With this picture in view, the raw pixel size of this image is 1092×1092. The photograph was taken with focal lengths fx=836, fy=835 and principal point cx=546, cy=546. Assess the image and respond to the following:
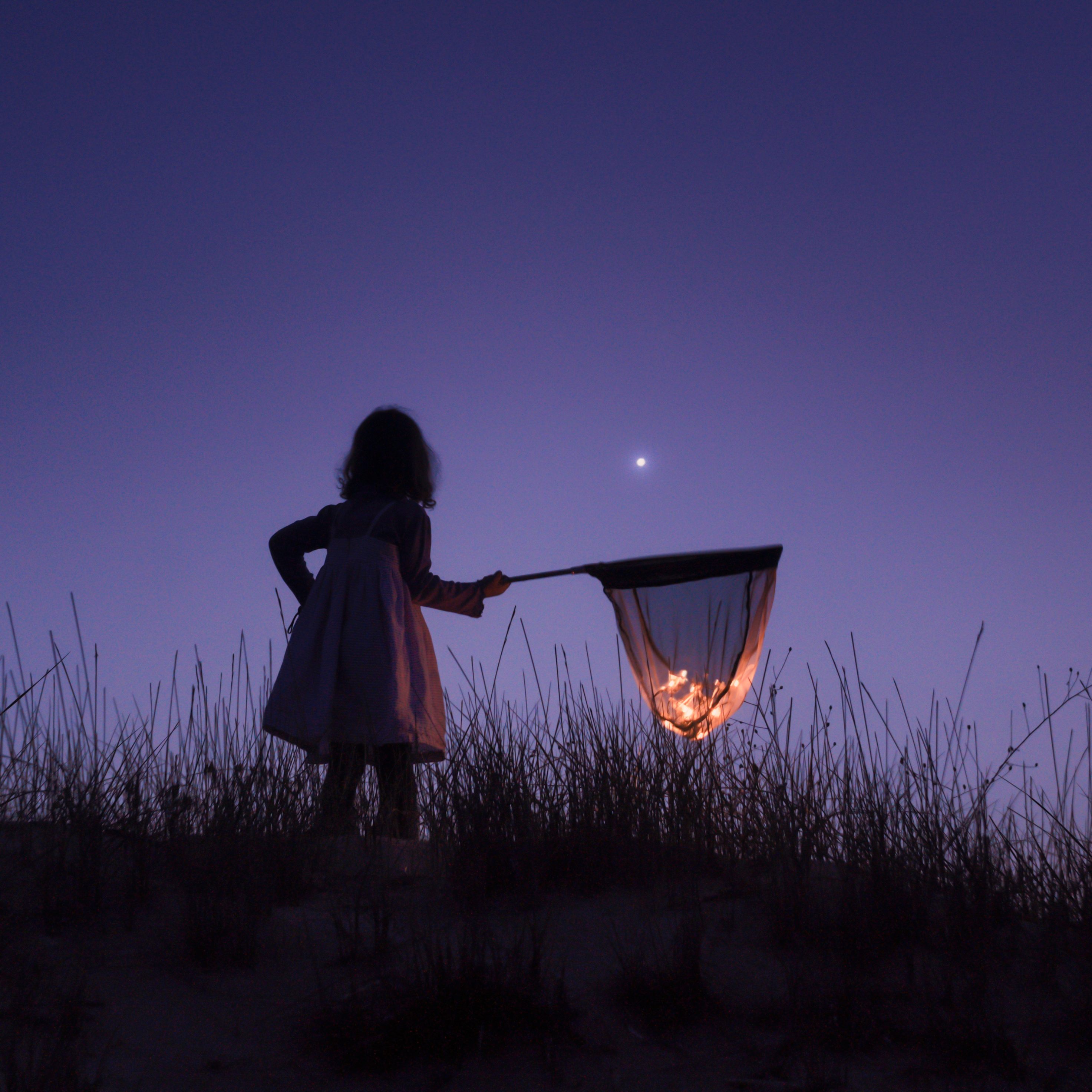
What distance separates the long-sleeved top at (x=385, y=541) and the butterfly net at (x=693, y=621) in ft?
2.17

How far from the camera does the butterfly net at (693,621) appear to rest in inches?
132

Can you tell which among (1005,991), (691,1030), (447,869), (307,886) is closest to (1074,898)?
(1005,991)

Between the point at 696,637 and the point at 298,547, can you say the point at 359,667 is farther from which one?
the point at 696,637

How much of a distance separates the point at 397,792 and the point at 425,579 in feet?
3.01

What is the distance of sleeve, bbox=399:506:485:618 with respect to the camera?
10.8 ft

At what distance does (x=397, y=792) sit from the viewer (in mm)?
2764

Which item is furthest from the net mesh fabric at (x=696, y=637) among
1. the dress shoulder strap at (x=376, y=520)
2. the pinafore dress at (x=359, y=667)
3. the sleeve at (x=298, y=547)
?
the sleeve at (x=298, y=547)

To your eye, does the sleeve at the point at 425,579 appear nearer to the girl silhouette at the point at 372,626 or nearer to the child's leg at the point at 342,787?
the girl silhouette at the point at 372,626

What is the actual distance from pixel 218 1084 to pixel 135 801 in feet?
3.67

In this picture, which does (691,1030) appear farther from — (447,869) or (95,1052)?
(95,1052)

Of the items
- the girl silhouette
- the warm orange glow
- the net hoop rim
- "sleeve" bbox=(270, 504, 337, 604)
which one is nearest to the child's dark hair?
the girl silhouette

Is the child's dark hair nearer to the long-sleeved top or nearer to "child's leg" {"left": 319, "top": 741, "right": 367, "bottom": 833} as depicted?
the long-sleeved top

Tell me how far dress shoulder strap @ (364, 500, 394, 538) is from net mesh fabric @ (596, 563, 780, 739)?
1.05 m

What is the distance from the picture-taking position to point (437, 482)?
11.6 feet
